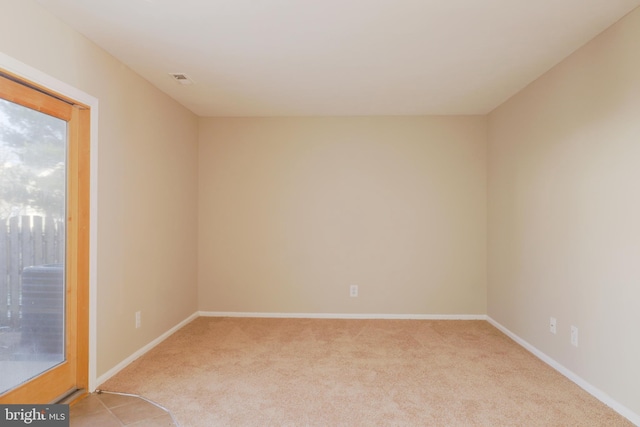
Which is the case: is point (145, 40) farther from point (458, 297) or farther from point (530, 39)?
point (458, 297)

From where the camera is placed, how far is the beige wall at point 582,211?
2.30 m

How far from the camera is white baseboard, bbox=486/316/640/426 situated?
2275 mm

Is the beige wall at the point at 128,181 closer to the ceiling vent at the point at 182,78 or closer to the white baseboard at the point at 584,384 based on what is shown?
the ceiling vent at the point at 182,78

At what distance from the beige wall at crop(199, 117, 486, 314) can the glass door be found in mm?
2125

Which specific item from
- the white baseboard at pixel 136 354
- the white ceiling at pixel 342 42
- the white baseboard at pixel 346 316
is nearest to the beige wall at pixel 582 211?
the white ceiling at pixel 342 42

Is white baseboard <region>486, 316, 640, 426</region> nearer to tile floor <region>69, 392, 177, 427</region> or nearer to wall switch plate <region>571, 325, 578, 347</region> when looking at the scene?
wall switch plate <region>571, 325, 578, 347</region>

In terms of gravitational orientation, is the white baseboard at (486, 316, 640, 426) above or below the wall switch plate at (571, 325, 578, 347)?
below

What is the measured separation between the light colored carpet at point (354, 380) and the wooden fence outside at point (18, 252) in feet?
3.06

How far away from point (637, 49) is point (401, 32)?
4.41 ft

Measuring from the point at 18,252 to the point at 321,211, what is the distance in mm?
2967

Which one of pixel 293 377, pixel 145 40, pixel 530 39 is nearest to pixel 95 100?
pixel 145 40

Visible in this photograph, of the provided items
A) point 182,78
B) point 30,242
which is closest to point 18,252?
point 30,242

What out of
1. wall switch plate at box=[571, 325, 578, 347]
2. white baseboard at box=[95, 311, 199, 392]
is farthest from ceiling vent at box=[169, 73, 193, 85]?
wall switch plate at box=[571, 325, 578, 347]

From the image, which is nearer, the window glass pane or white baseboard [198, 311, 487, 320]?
the window glass pane
